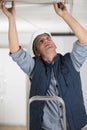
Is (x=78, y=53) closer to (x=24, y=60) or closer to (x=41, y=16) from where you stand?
(x=24, y=60)

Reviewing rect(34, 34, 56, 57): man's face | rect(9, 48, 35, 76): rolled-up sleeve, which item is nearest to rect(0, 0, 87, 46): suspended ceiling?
rect(34, 34, 56, 57): man's face

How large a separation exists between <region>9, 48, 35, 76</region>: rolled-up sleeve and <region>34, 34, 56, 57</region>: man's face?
0.11 m

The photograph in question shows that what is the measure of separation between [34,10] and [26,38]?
36.9 inches

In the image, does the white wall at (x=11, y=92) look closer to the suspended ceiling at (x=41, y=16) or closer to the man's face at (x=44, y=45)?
the suspended ceiling at (x=41, y=16)

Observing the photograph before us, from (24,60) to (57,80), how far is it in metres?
0.23

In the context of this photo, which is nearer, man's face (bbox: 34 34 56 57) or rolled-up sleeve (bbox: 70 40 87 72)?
rolled-up sleeve (bbox: 70 40 87 72)

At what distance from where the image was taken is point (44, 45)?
1.72 metres

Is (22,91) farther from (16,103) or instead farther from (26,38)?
(26,38)

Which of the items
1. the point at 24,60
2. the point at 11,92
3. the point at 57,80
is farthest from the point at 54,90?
the point at 11,92

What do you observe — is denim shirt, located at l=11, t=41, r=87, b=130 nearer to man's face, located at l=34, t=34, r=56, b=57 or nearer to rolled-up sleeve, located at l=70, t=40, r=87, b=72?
rolled-up sleeve, located at l=70, t=40, r=87, b=72

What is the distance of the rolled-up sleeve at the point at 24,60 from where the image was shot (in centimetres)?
159

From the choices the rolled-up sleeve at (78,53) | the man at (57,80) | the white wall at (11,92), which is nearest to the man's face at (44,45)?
the man at (57,80)

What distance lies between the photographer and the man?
5.05 ft

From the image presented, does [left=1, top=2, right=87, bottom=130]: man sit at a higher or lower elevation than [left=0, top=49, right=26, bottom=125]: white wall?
higher
